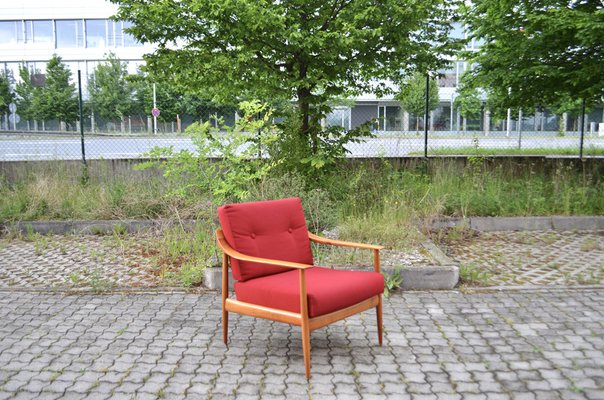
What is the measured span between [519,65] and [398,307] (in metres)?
6.91

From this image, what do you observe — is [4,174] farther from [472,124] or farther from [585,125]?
[585,125]

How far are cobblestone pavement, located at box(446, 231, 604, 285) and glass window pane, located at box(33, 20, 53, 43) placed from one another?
150 feet

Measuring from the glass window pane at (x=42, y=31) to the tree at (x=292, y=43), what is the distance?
41630 mm

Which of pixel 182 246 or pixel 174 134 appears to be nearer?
pixel 182 246

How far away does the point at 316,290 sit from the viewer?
11.7ft

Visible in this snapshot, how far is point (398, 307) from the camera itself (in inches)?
193

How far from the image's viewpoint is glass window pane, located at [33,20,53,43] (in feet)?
145

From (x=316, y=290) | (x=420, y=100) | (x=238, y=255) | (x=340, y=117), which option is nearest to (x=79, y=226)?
(x=340, y=117)

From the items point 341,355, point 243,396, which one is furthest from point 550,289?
point 243,396

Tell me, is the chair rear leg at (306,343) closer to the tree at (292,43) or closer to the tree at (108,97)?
the tree at (292,43)

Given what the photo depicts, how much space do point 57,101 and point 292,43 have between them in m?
7.01

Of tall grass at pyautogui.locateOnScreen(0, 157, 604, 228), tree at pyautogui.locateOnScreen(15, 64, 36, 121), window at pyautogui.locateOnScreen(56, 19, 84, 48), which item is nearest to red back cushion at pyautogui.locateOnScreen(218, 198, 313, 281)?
tall grass at pyautogui.locateOnScreen(0, 157, 604, 228)

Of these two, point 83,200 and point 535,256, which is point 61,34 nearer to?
point 83,200

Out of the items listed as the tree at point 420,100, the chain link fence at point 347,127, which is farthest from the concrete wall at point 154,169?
the tree at point 420,100
